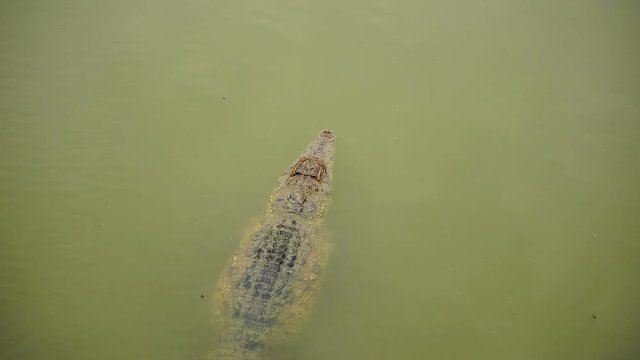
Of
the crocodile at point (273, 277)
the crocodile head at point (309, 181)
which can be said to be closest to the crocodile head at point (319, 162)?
the crocodile head at point (309, 181)

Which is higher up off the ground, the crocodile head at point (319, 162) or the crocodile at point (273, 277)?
the crocodile head at point (319, 162)

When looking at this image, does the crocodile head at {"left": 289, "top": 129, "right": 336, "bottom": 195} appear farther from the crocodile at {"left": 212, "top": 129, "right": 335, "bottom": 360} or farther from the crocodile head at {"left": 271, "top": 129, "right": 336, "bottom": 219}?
the crocodile at {"left": 212, "top": 129, "right": 335, "bottom": 360}

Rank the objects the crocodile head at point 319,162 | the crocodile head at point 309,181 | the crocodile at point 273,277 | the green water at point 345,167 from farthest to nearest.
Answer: the crocodile head at point 319,162 → the crocodile head at point 309,181 → the green water at point 345,167 → the crocodile at point 273,277

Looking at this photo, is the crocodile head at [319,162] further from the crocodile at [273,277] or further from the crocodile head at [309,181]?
the crocodile at [273,277]

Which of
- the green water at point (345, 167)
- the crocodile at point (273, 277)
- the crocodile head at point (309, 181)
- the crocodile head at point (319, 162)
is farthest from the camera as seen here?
the crocodile head at point (319, 162)

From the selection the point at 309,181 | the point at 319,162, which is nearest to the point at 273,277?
the point at 309,181

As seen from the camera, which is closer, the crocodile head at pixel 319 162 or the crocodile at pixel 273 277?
the crocodile at pixel 273 277

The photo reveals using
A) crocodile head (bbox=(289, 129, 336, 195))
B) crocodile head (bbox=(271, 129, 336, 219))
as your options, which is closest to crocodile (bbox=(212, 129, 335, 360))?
crocodile head (bbox=(271, 129, 336, 219))

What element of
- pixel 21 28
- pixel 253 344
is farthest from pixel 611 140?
pixel 21 28
